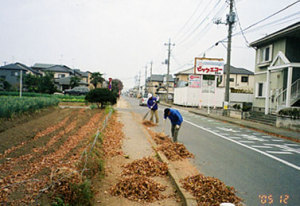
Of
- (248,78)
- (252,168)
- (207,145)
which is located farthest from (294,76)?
(248,78)

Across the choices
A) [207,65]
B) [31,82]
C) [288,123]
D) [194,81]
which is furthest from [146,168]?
[31,82]

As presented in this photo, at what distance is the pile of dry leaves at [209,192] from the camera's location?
375cm

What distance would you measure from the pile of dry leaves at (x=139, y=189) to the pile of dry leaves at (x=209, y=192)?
1.80 ft

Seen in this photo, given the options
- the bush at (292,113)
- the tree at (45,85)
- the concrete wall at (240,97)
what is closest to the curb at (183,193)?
the bush at (292,113)

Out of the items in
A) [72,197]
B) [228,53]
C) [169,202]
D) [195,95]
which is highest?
[228,53]

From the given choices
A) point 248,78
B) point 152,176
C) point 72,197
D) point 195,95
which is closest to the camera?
point 72,197

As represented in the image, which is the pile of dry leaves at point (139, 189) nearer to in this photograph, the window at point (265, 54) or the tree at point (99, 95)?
the tree at point (99, 95)

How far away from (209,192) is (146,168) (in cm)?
174

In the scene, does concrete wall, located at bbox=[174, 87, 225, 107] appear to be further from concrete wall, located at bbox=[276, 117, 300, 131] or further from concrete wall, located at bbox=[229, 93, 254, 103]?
concrete wall, located at bbox=[276, 117, 300, 131]

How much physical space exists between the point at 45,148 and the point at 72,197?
4.26 meters

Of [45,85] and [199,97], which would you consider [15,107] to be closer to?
[199,97]

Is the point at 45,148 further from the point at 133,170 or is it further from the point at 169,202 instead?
the point at 169,202

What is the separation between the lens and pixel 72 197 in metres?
3.34

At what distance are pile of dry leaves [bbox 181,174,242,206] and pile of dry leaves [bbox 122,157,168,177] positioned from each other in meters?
0.82
